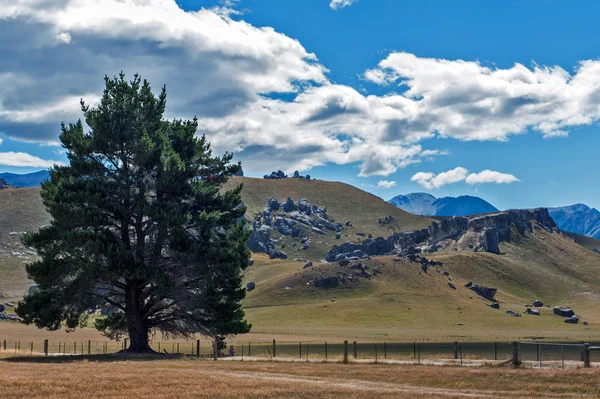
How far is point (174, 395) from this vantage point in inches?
1013

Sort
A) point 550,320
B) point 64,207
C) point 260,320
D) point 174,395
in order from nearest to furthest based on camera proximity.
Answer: point 174,395 < point 64,207 < point 260,320 < point 550,320

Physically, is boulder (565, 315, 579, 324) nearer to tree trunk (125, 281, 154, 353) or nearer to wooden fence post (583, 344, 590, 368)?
wooden fence post (583, 344, 590, 368)

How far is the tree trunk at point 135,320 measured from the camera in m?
54.3

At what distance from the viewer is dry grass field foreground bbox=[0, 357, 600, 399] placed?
2692 cm

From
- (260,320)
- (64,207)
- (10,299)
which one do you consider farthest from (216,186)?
(10,299)

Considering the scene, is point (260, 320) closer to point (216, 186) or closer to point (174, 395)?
point (216, 186)

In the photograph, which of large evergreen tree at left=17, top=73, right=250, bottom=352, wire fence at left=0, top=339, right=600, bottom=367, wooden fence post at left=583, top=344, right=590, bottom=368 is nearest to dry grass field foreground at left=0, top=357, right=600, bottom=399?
wooden fence post at left=583, top=344, right=590, bottom=368

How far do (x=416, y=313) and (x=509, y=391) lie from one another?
499ft

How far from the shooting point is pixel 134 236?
182ft

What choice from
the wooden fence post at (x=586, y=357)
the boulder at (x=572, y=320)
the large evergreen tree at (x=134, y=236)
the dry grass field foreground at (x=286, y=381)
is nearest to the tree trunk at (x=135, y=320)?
the large evergreen tree at (x=134, y=236)

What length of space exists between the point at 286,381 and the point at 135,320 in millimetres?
26249

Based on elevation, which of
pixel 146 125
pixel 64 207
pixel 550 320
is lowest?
pixel 550 320

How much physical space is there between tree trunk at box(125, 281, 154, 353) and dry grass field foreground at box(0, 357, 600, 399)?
1355 cm

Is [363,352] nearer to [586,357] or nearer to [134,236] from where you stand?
[134,236]
